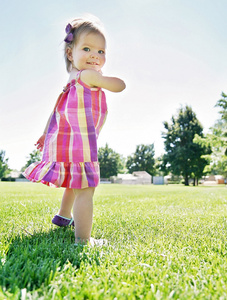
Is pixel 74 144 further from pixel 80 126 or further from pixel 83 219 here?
pixel 83 219

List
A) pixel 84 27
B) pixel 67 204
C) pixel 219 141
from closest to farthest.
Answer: pixel 84 27
pixel 67 204
pixel 219 141

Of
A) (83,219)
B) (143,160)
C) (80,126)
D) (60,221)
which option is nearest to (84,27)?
(80,126)

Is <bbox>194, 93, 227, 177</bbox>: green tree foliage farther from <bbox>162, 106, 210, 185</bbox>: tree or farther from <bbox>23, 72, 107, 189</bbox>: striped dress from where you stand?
<bbox>23, 72, 107, 189</bbox>: striped dress

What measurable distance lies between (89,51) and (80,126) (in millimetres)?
666

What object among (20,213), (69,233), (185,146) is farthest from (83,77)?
(185,146)

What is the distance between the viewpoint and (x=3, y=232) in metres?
2.04

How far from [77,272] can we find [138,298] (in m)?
0.35

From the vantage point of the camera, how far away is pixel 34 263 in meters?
1.27

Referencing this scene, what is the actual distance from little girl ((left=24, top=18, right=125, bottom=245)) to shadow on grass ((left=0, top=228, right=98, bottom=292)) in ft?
1.02

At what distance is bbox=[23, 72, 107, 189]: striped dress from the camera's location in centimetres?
193

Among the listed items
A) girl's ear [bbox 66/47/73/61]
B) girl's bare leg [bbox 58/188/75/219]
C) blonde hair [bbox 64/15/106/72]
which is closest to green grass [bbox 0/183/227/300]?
girl's bare leg [bbox 58/188/75/219]

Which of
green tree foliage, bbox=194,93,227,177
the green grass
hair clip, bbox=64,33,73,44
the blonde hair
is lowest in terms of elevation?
the green grass

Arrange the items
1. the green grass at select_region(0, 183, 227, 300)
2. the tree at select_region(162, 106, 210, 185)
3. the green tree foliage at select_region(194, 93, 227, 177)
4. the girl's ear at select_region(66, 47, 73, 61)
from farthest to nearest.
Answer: the tree at select_region(162, 106, 210, 185)
the green tree foliage at select_region(194, 93, 227, 177)
the girl's ear at select_region(66, 47, 73, 61)
the green grass at select_region(0, 183, 227, 300)

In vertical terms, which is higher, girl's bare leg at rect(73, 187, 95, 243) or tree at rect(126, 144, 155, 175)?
tree at rect(126, 144, 155, 175)
